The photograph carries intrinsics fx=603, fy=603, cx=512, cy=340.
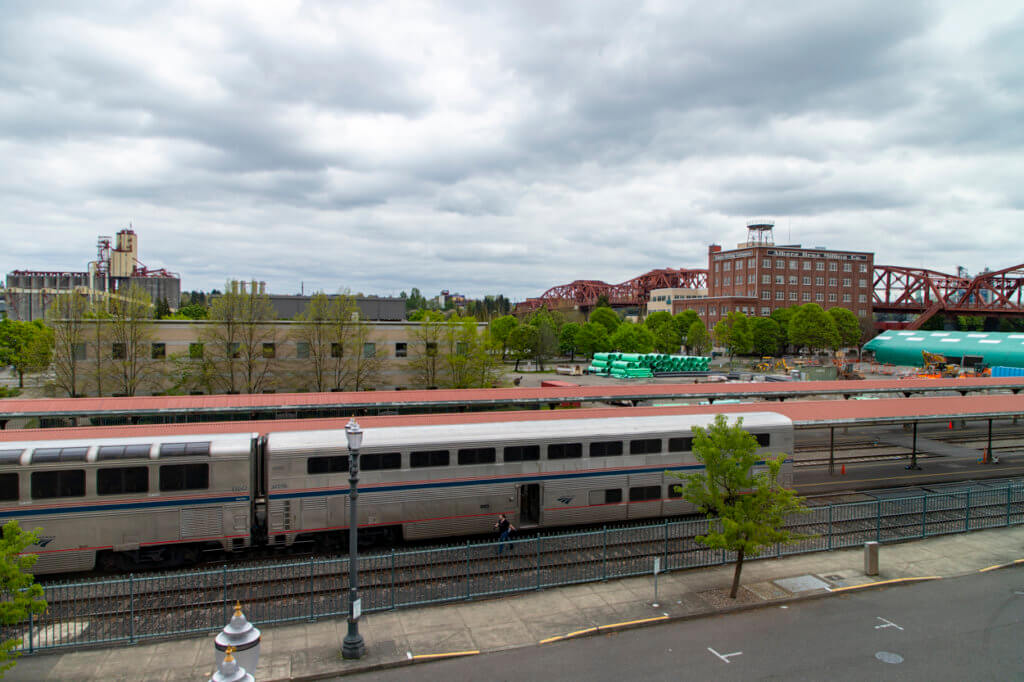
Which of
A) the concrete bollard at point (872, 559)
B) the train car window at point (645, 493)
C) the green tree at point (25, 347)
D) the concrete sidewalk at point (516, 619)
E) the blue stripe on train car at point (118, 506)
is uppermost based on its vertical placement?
the green tree at point (25, 347)

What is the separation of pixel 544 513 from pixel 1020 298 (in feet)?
778

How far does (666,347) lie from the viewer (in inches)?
5054

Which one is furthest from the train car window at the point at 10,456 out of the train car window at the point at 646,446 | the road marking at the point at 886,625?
the road marking at the point at 886,625

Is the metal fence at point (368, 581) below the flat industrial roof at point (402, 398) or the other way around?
below

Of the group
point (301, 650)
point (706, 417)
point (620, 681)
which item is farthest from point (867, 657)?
point (301, 650)

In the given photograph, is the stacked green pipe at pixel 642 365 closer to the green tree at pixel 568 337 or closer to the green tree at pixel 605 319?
the green tree at pixel 568 337

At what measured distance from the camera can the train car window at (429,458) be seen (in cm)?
2100

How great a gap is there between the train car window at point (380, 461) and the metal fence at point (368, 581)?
9.66 feet

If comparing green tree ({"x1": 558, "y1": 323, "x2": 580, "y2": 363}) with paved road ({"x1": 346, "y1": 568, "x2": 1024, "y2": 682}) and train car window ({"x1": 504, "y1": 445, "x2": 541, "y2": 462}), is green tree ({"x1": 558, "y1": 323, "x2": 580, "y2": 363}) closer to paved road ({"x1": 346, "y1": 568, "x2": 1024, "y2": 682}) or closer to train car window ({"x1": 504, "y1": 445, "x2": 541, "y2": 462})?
train car window ({"x1": 504, "y1": 445, "x2": 541, "y2": 462})

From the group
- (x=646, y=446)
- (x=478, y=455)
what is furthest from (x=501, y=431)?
(x=646, y=446)

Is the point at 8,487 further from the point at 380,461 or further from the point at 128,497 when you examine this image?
the point at 380,461

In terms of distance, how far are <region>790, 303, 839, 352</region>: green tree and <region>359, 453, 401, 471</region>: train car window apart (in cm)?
11745

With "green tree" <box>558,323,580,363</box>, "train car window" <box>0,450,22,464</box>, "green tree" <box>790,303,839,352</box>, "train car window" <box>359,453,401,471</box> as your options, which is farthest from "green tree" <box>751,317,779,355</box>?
"train car window" <box>0,450,22,464</box>

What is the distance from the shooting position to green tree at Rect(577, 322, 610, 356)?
119 meters
